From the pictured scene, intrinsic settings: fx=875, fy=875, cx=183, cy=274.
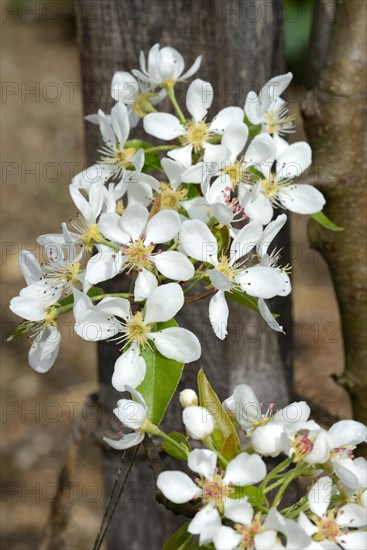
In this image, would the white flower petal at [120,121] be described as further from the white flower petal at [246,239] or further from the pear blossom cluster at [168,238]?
the white flower petal at [246,239]

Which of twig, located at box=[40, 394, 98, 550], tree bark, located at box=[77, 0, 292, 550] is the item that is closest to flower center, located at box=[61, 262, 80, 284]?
tree bark, located at box=[77, 0, 292, 550]

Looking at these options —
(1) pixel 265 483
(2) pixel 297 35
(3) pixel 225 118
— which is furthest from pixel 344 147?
(2) pixel 297 35

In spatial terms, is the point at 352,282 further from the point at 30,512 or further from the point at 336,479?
the point at 30,512

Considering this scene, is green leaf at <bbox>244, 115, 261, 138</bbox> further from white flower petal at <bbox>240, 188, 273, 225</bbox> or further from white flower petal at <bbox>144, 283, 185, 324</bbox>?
white flower petal at <bbox>144, 283, 185, 324</bbox>

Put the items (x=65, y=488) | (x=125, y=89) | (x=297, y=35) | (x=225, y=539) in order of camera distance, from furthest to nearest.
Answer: (x=297, y=35) < (x=65, y=488) < (x=125, y=89) < (x=225, y=539)

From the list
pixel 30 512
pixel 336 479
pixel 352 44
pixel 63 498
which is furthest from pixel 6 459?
pixel 336 479

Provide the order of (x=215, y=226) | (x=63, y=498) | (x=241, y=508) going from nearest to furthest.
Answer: (x=241, y=508) → (x=215, y=226) → (x=63, y=498)

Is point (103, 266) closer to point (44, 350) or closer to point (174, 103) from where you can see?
point (44, 350)
